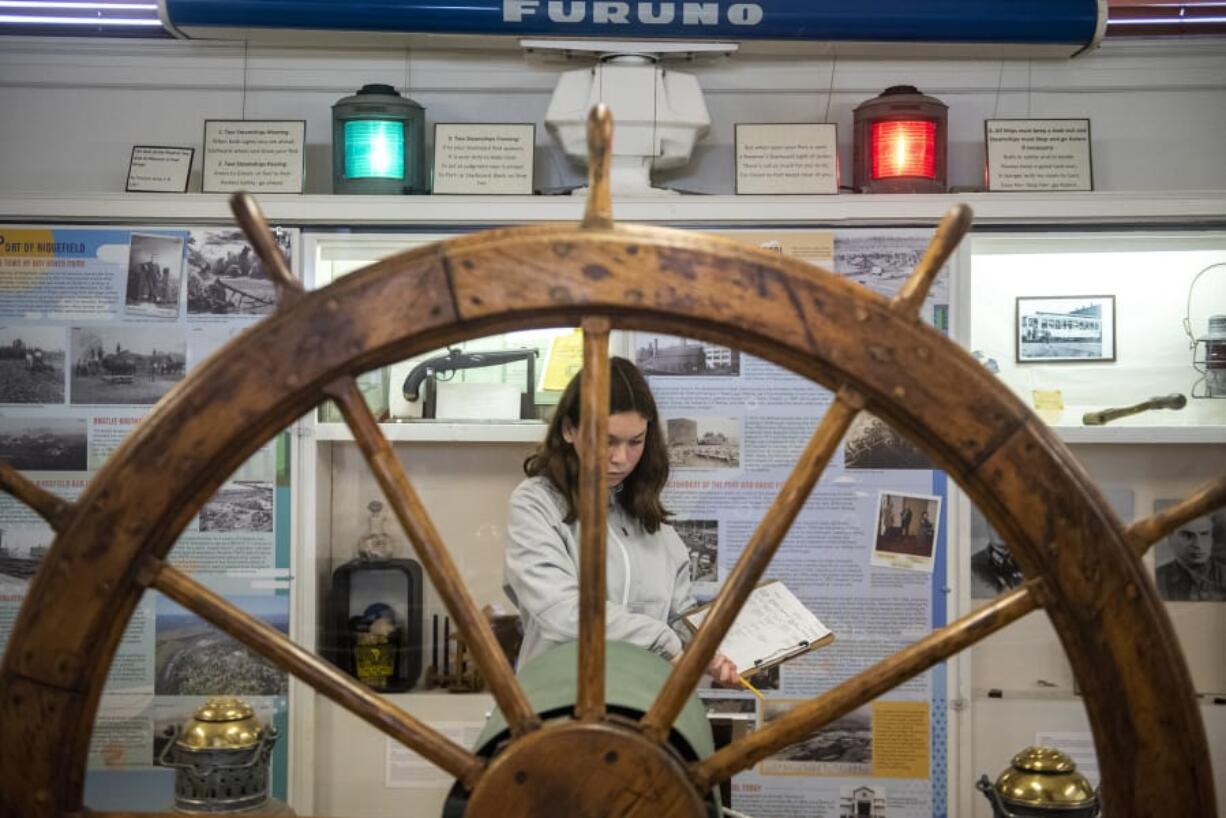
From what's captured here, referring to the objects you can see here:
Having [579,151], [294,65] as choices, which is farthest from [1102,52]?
[294,65]

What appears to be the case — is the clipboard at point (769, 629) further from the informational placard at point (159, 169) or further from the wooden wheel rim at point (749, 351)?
the informational placard at point (159, 169)

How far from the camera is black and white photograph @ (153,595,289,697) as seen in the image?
3.46 meters

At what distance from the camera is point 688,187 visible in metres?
3.72

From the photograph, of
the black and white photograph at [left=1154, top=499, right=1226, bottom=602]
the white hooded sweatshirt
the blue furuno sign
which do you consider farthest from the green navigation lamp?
Result: the black and white photograph at [left=1154, top=499, right=1226, bottom=602]

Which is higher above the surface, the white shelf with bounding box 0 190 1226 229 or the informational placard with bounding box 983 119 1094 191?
the informational placard with bounding box 983 119 1094 191

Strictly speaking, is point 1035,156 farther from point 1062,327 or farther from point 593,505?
point 593,505

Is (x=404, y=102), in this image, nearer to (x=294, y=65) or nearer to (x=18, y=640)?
(x=294, y=65)

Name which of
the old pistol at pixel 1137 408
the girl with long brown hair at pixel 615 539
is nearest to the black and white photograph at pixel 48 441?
the girl with long brown hair at pixel 615 539

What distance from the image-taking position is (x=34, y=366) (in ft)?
11.4

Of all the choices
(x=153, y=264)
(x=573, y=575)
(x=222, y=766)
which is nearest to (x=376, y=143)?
(x=153, y=264)

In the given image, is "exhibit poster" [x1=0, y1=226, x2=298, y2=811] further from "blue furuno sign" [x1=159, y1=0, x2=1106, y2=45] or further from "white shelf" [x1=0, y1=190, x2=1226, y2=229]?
"blue furuno sign" [x1=159, y1=0, x2=1106, y2=45]

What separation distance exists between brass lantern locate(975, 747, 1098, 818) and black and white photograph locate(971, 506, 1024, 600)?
2.06m

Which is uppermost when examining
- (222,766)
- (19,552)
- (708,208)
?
(708,208)

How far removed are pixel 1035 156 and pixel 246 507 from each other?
209 cm
